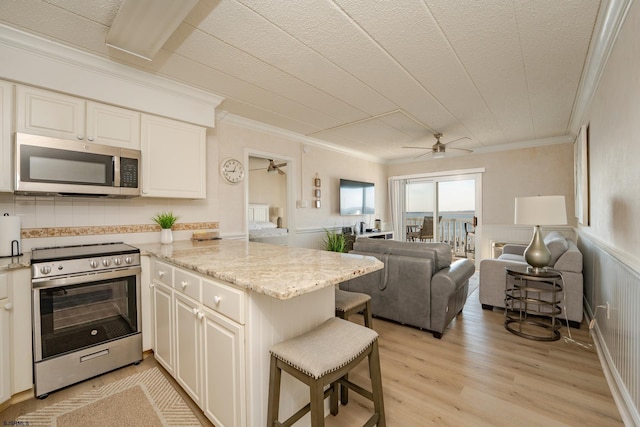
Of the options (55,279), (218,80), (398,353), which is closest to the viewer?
(55,279)

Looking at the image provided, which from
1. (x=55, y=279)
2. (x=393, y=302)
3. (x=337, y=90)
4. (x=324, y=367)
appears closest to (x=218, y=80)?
(x=337, y=90)

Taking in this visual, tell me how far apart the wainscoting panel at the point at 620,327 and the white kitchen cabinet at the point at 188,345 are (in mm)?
2351

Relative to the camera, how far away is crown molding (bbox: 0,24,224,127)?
6.27 feet

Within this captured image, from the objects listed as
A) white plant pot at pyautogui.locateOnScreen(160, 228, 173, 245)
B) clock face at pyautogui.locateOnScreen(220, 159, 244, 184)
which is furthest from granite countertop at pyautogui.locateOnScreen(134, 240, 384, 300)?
clock face at pyautogui.locateOnScreen(220, 159, 244, 184)

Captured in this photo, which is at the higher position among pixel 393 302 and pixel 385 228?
pixel 385 228

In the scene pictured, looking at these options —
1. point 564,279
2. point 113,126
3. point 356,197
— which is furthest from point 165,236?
point 564,279

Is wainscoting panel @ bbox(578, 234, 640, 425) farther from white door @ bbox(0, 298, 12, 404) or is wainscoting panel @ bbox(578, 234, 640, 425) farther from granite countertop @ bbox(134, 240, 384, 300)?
white door @ bbox(0, 298, 12, 404)

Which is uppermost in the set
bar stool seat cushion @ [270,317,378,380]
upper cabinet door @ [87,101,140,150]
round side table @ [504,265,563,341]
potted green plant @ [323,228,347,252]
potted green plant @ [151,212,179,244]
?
upper cabinet door @ [87,101,140,150]

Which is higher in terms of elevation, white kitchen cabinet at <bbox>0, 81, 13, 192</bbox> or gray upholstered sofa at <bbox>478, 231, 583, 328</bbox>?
white kitchen cabinet at <bbox>0, 81, 13, 192</bbox>

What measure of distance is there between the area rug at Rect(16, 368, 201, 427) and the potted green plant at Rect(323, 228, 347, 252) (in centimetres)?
304

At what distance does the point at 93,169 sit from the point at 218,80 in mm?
1313

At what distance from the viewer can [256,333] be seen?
1.27m

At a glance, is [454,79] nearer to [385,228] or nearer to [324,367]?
[324,367]

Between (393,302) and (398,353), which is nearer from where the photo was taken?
(398,353)
